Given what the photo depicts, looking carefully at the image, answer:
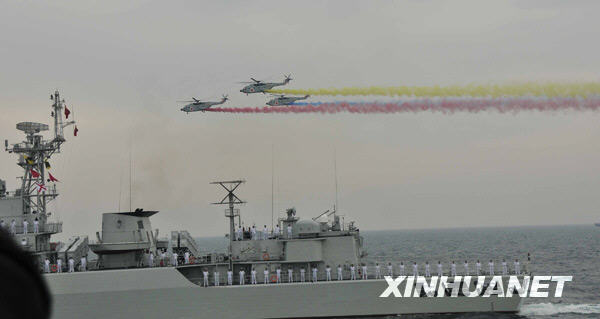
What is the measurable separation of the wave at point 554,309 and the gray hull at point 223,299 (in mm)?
2352

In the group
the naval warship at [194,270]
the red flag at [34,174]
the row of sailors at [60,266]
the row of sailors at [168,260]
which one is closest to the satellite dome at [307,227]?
the naval warship at [194,270]

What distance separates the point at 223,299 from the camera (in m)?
25.1

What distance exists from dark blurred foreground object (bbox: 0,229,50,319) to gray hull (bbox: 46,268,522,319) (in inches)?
965

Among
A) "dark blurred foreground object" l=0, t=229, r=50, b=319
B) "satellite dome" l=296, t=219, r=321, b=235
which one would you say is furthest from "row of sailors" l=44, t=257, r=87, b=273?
"dark blurred foreground object" l=0, t=229, r=50, b=319

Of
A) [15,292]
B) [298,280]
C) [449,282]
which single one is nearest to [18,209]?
[298,280]

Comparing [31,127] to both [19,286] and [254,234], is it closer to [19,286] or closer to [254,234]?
[254,234]

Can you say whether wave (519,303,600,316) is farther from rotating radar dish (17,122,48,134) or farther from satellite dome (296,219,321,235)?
rotating radar dish (17,122,48,134)

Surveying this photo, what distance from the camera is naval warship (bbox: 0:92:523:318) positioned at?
2467cm

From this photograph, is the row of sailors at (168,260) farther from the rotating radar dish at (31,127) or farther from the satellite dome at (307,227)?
the rotating radar dish at (31,127)

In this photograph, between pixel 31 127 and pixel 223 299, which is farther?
pixel 31 127

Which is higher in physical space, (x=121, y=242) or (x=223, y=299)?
(x=121, y=242)

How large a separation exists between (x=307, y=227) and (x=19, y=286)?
25924 mm

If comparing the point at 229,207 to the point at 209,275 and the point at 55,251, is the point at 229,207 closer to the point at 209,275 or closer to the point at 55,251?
the point at 209,275

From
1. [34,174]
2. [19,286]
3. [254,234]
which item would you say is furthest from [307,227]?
[19,286]
